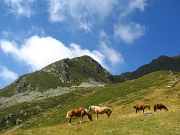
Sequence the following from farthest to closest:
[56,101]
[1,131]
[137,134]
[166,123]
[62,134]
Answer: [56,101], [1,131], [166,123], [62,134], [137,134]

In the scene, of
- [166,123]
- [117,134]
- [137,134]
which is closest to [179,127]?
[166,123]

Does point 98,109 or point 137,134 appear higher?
point 98,109

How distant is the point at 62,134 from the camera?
62.6 feet

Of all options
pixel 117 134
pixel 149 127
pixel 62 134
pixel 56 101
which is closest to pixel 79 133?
pixel 62 134

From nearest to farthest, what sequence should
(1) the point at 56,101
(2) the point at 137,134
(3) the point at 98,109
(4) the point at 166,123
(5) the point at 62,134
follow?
(2) the point at 137,134
(5) the point at 62,134
(4) the point at 166,123
(3) the point at 98,109
(1) the point at 56,101

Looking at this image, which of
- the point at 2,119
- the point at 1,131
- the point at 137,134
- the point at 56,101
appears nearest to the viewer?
the point at 137,134

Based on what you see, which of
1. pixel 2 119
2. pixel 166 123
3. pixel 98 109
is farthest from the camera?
pixel 2 119

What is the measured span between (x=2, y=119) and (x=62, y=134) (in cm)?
7484

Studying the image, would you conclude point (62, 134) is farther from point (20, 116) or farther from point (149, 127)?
point (20, 116)

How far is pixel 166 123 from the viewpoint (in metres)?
21.3

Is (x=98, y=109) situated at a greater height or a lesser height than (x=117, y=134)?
greater

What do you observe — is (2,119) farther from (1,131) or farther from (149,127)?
(149,127)

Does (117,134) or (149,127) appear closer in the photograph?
(117,134)

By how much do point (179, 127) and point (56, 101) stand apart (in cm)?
9022
